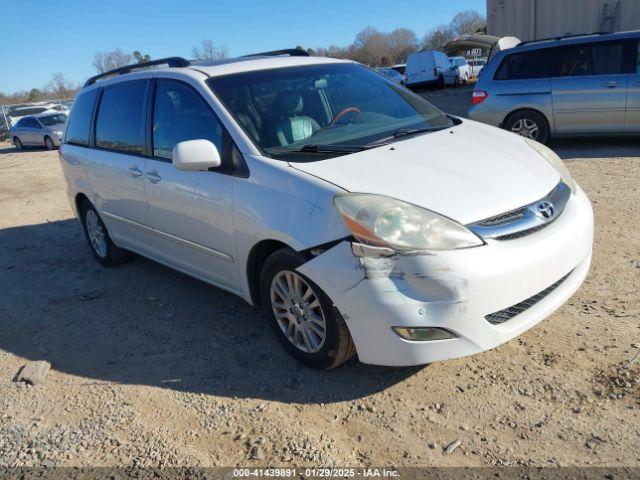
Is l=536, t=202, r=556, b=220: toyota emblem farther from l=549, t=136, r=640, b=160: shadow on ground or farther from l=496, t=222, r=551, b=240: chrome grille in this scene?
l=549, t=136, r=640, b=160: shadow on ground

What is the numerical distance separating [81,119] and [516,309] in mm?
4753

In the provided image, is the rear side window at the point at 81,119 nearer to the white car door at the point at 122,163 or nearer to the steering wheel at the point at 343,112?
the white car door at the point at 122,163

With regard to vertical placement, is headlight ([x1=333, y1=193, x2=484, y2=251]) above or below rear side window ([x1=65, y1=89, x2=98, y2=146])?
below

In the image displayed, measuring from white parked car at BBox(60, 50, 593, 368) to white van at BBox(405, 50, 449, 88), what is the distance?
2453 centimetres

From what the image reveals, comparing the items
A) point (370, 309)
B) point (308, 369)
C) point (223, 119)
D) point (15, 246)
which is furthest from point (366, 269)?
point (15, 246)

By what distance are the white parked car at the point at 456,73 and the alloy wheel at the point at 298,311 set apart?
2690cm

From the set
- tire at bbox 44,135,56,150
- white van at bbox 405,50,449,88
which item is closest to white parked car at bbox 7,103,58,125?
tire at bbox 44,135,56,150

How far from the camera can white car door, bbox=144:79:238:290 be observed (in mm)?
3627

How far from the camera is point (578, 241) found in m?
3.14

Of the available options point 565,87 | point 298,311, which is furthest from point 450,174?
point 565,87

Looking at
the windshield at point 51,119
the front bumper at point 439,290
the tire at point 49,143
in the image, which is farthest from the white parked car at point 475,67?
the front bumper at point 439,290

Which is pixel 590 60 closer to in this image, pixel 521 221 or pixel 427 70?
pixel 521 221

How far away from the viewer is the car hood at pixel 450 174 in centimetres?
288

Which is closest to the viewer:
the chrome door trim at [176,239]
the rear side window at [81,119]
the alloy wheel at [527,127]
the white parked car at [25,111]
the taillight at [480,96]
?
the chrome door trim at [176,239]
